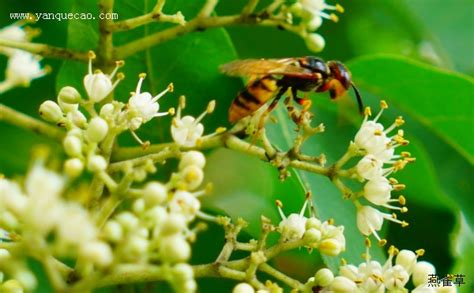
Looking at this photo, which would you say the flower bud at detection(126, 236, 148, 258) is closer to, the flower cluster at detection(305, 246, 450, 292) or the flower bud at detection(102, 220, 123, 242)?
the flower bud at detection(102, 220, 123, 242)

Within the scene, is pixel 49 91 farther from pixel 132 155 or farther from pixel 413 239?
pixel 413 239

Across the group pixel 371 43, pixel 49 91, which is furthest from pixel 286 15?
pixel 371 43

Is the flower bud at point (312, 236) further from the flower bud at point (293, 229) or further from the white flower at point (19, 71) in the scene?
the white flower at point (19, 71)

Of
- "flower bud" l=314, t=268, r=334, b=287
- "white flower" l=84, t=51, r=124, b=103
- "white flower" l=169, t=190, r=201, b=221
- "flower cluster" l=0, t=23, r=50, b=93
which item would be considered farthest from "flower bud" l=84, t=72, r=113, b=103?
"flower bud" l=314, t=268, r=334, b=287

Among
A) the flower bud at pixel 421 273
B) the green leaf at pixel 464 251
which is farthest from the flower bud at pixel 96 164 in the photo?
the green leaf at pixel 464 251

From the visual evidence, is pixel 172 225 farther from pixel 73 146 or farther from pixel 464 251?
pixel 464 251
